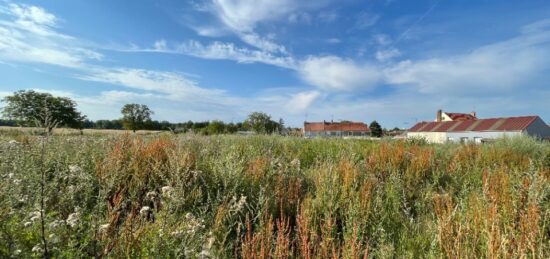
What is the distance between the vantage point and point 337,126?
83250 mm

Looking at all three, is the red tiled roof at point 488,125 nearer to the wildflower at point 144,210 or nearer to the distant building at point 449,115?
the distant building at point 449,115

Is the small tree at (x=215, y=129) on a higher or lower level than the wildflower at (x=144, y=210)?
higher

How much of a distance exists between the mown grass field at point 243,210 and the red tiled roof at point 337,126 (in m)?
76.0

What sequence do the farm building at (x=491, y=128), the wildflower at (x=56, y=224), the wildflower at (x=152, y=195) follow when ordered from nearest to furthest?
1. the wildflower at (x=56, y=224)
2. the wildflower at (x=152, y=195)
3. the farm building at (x=491, y=128)

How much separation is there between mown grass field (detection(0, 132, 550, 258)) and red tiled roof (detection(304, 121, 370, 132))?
249ft

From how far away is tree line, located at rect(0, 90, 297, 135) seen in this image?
3.00m

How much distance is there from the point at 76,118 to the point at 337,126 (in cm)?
6084

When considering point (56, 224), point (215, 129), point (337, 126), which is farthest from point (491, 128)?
point (337, 126)

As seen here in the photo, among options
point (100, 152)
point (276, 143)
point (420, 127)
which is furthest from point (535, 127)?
point (100, 152)

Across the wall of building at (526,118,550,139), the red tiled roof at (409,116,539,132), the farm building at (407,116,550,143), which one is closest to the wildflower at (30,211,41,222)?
the farm building at (407,116,550,143)

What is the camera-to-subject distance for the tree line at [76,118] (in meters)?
3.00

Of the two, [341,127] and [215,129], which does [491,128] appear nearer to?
[215,129]

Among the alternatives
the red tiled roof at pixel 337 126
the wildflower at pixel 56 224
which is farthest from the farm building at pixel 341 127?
the wildflower at pixel 56 224

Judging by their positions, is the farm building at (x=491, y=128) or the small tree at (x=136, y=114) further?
the small tree at (x=136, y=114)
